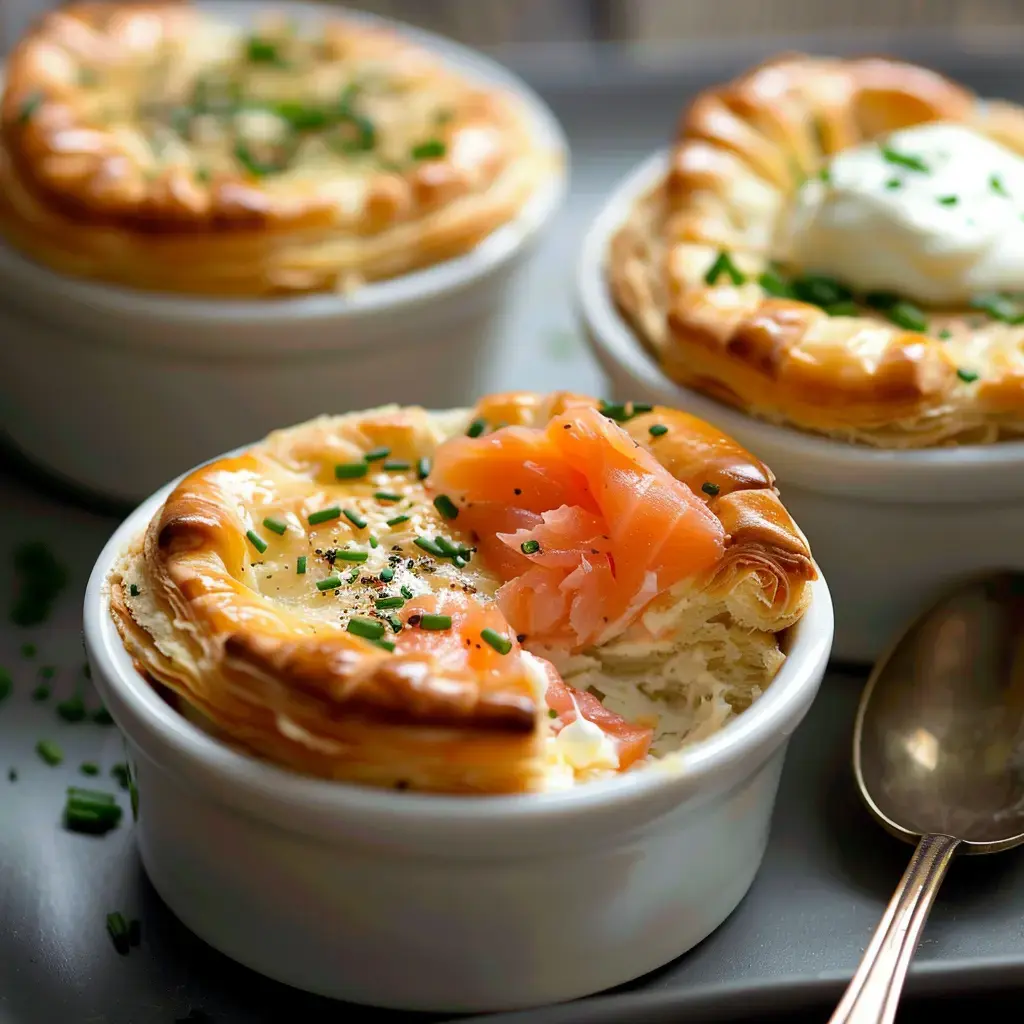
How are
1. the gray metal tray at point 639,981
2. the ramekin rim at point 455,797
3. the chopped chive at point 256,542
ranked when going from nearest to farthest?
the ramekin rim at point 455,797 → the gray metal tray at point 639,981 → the chopped chive at point 256,542

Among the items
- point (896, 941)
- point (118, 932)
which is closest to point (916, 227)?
point (896, 941)

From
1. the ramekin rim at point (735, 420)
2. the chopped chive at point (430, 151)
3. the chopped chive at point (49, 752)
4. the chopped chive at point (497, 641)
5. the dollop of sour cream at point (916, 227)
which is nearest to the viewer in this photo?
the chopped chive at point (497, 641)

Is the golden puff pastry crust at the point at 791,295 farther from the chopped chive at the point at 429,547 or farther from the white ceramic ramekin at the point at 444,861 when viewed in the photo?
the chopped chive at the point at 429,547

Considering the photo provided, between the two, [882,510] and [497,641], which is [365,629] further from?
[882,510]

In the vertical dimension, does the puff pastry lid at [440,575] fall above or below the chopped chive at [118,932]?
above

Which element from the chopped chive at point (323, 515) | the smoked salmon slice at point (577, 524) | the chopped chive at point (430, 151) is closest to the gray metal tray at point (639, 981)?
the smoked salmon slice at point (577, 524)

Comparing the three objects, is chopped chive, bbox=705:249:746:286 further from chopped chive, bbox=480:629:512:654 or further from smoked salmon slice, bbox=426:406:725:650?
chopped chive, bbox=480:629:512:654

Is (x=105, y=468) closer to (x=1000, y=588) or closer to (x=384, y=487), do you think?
(x=384, y=487)
